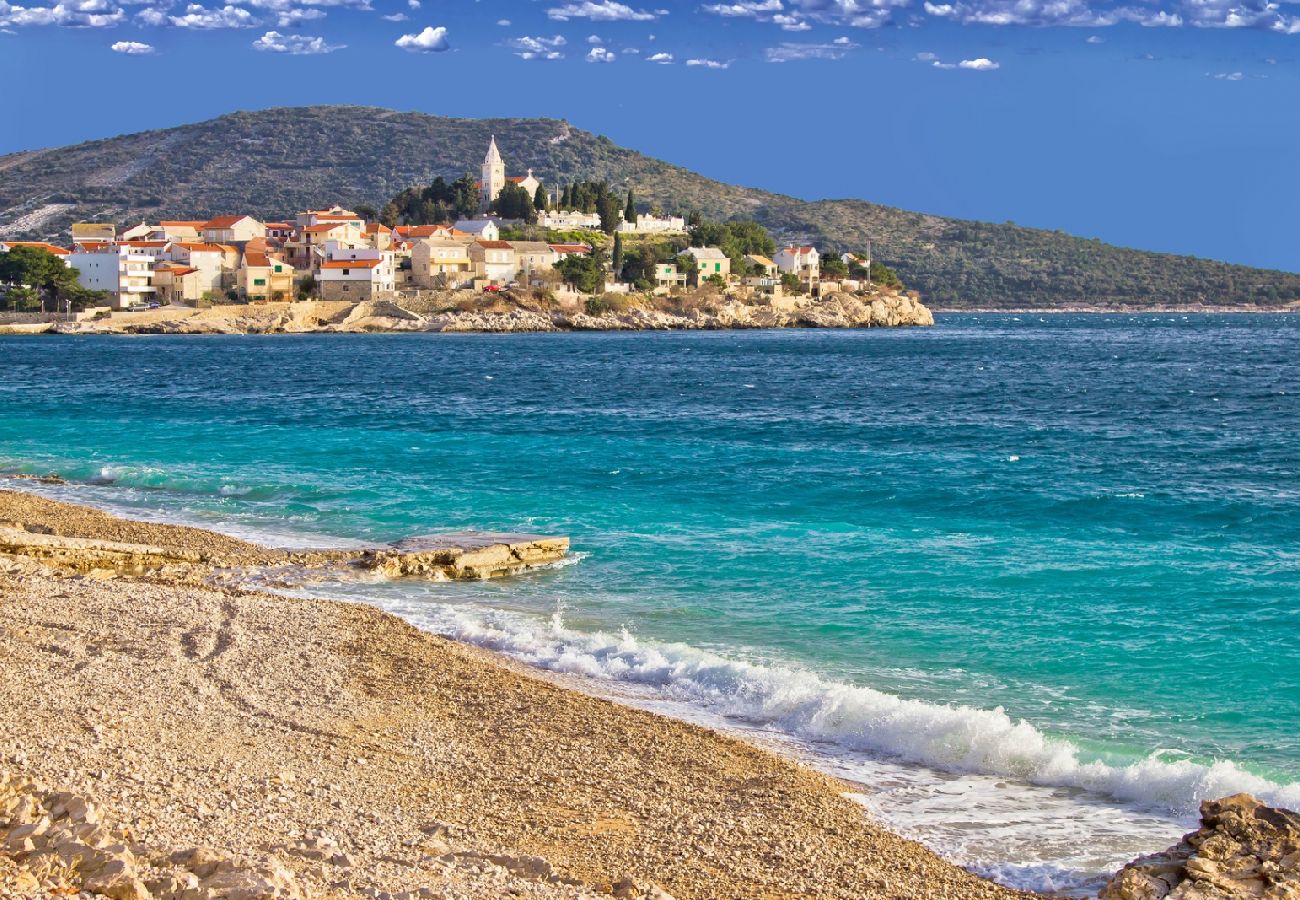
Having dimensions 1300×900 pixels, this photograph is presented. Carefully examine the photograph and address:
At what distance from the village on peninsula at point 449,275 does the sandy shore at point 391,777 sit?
76704 millimetres

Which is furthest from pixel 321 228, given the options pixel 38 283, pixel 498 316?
pixel 38 283

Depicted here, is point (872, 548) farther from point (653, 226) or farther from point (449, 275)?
point (653, 226)

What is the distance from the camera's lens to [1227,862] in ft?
23.1

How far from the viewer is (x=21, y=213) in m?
182

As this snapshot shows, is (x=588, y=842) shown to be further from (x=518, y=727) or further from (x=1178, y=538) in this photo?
(x=1178, y=538)

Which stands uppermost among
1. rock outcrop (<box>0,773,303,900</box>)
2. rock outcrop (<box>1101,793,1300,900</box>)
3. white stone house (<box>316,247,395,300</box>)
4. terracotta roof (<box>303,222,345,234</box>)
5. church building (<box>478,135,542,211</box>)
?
church building (<box>478,135,542,211</box>)

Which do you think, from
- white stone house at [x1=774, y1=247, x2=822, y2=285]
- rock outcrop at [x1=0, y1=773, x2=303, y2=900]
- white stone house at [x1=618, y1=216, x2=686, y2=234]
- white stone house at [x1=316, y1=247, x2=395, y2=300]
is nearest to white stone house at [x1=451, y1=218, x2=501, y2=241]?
white stone house at [x1=316, y1=247, x2=395, y2=300]

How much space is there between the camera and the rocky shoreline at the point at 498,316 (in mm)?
84625

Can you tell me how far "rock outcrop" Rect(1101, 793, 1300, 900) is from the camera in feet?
22.4

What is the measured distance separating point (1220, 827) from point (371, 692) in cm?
633

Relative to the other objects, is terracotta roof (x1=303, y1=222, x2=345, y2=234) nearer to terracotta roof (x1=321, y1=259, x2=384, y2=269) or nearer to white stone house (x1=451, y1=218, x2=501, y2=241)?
terracotta roof (x1=321, y1=259, x2=384, y2=269)

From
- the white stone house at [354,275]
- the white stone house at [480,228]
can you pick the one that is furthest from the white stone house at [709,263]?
the white stone house at [354,275]

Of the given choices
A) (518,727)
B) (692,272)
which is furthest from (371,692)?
(692,272)

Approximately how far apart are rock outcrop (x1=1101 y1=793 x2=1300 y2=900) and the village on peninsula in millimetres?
83002
